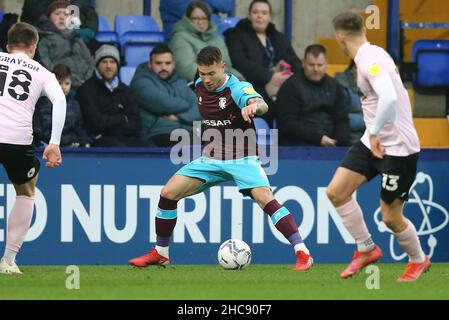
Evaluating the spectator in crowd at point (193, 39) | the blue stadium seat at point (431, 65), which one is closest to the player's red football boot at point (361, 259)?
the spectator in crowd at point (193, 39)

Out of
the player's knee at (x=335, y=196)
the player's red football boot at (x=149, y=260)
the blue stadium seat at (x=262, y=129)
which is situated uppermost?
the blue stadium seat at (x=262, y=129)

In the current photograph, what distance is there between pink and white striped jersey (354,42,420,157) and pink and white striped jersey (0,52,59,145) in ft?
8.13

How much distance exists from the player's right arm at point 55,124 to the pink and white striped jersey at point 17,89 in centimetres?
7

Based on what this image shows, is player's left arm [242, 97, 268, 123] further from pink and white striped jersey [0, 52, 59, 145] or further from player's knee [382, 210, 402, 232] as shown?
pink and white striped jersey [0, 52, 59, 145]

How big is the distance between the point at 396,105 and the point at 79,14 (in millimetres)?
5272

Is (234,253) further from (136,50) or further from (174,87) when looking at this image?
(136,50)

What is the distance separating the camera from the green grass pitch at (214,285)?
28.0 feet

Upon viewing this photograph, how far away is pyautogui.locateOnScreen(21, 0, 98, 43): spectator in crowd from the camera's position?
1364 centimetres

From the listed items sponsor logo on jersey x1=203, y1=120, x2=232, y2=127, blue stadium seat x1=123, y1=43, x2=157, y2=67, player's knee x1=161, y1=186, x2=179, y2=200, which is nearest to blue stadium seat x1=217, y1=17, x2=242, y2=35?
blue stadium seat x1=123, y1=43, x2=157, y2=67

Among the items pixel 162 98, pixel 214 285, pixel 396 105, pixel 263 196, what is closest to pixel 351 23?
pixel 396 105

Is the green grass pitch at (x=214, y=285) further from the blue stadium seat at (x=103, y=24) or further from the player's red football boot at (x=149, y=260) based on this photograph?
the blue stadium seat at (x=103, y=24)

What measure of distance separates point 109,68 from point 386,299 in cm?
556

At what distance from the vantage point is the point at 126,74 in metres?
13.9
